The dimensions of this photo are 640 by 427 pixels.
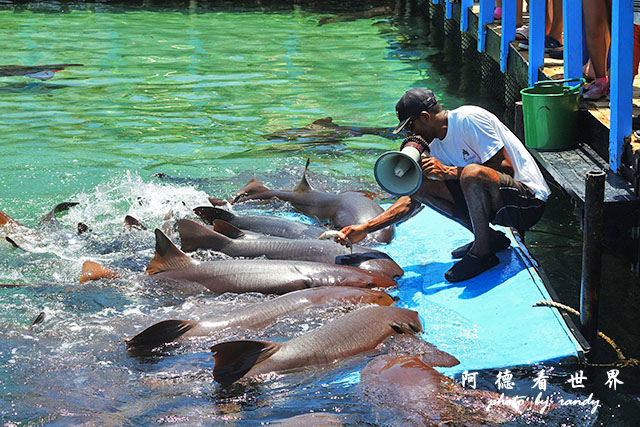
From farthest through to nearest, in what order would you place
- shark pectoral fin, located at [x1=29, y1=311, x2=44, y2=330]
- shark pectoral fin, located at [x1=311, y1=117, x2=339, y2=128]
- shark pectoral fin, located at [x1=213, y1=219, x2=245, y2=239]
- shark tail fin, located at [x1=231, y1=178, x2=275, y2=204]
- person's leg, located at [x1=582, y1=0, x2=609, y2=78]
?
1. shark pectoral fin, located at [x1=311, y1=117, x2=339, y2=128]
2. shark tail fin, located at [x1=231, y1=178, x2=275, y2=204]
3. person's leg, located at [x1=582, y1=0, x2=609, y2=78]
4. shark pectoral fin, located at [x1=213, y1=219, x2=245, y2=239]
5. shark pectoral fin, located at [x1=29, y1=311, x2=44, y2=330]

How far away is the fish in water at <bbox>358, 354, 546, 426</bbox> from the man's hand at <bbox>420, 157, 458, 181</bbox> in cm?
157

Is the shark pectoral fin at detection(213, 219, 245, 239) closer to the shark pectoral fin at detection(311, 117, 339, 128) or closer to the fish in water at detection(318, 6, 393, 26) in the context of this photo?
the shark pectoral fin at detection(311, 117, 339, 128)

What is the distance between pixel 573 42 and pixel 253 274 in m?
3.70

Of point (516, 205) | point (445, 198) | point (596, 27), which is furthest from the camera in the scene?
point (596, 27)

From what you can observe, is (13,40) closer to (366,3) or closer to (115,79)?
(115,79)

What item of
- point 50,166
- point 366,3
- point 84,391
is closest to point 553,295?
point 84,391

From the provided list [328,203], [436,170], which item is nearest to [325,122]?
[328,203]

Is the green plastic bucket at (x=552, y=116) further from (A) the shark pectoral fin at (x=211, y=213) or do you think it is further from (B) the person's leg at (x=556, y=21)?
(A) the shark pectoral fin at (x=211, y=213)

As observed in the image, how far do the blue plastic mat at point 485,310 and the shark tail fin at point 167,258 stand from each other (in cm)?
169

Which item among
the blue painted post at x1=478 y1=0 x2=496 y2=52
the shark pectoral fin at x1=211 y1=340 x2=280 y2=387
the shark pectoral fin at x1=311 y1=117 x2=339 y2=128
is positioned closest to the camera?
the shark pectoral fin at x1=211 y1=340 x2=280 y2=387

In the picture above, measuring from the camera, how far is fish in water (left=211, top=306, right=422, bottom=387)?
4805 millimetres

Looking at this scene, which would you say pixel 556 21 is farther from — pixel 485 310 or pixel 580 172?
pixel 485 310

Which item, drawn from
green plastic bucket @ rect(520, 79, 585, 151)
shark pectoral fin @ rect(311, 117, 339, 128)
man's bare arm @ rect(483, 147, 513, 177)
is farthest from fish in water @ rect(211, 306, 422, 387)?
shark pectoral fin @ rect(311, 117, 339, 128)

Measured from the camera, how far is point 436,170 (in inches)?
235
